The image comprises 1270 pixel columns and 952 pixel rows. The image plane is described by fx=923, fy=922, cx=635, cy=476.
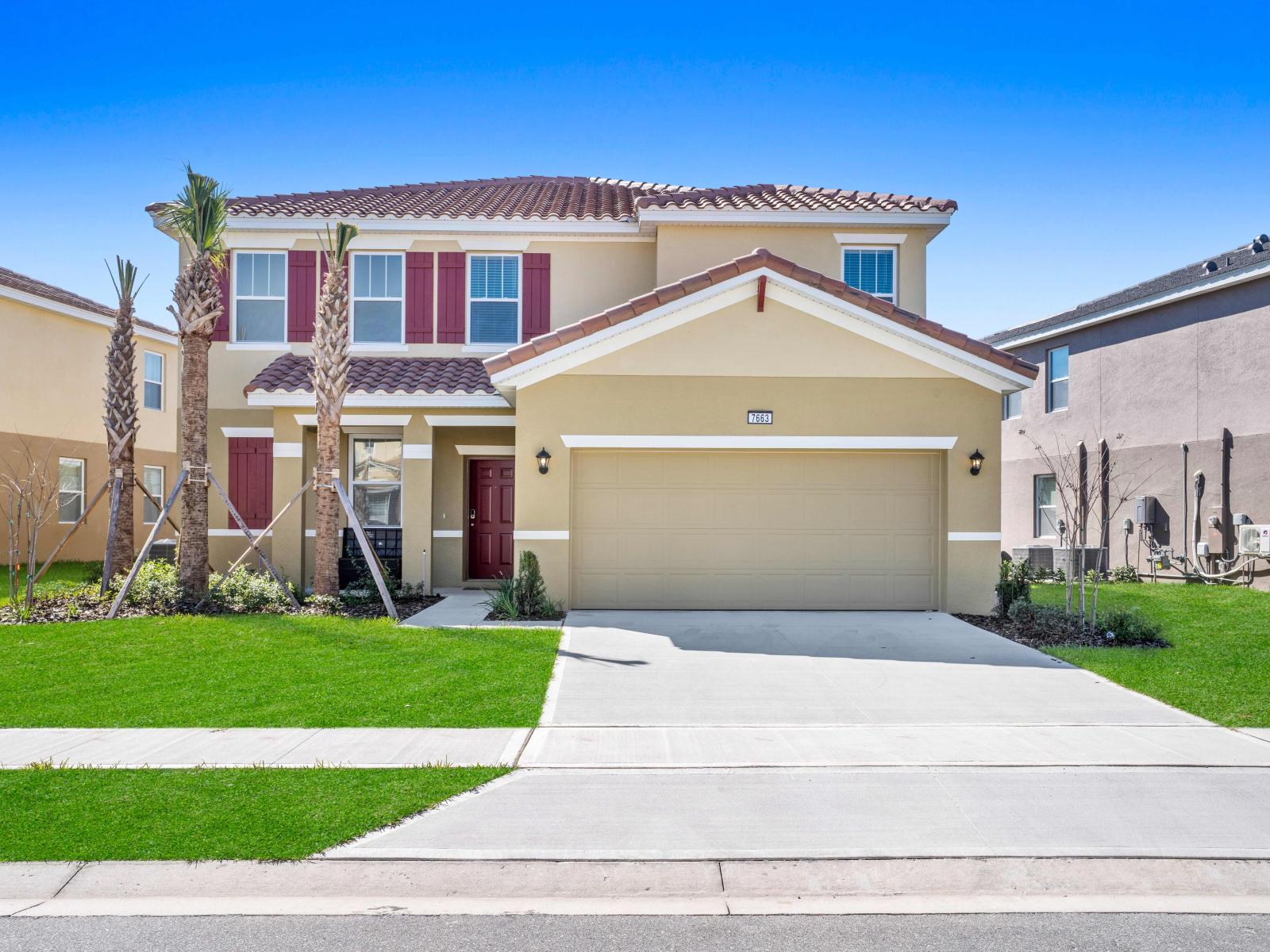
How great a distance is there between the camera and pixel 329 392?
43.3ft

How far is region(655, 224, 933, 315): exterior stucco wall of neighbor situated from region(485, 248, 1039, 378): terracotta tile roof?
357cm

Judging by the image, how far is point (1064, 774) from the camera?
6262 mm

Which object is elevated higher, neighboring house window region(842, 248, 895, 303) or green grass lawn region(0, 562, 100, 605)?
neighboring house window region(842, 248, 895, 303)

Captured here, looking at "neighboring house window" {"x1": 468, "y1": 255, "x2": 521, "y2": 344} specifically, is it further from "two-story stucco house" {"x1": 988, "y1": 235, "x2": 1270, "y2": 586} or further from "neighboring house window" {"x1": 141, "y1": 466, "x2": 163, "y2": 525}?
"neighboring house window" {"x1": 141, "y1": 466, "x2": 163, "y2": 525}

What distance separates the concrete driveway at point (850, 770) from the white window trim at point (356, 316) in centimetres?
889

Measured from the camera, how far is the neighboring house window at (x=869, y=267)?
16.7m

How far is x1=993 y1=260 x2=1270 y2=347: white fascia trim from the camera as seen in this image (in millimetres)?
17531

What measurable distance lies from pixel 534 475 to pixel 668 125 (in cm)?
730

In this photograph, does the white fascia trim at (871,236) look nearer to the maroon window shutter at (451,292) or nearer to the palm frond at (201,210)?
the maroon window shutter at (451,292)

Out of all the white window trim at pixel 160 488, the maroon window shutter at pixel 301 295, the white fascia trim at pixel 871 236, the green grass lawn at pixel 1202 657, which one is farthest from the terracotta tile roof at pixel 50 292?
the green grass lawn at pixel 1202 657

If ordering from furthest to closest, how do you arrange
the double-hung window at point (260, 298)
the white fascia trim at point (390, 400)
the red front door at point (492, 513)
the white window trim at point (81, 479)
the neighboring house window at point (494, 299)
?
the white window trim at point (81, 479) → the neighboring house window at point (494, 299) → the double-hung window at point (260, 298) → the red front door at point (492, 513) → the white fascia trim at point (390, 400)

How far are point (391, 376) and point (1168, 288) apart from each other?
1617 cm

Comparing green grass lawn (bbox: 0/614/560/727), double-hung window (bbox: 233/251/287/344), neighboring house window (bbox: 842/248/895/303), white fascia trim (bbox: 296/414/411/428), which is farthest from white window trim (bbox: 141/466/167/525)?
neighboring house window (bbox: 842/248/895/303)

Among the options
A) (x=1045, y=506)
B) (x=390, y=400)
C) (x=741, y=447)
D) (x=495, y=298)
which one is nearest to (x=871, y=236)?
(x=741, y=447)
